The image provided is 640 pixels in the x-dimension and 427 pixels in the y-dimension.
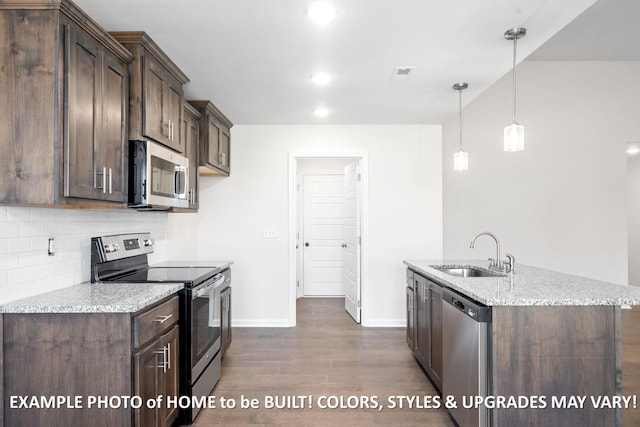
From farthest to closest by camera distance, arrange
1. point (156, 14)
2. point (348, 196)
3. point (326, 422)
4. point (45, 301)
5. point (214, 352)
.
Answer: point (348, 196)
point (214, 352)
point (326, 422)
point (156, 14)
point (45, 301)

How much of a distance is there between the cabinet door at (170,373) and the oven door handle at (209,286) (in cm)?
28

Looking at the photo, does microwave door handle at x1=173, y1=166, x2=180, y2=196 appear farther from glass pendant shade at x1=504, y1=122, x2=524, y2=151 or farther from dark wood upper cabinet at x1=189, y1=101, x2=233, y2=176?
glass pendant shade at x1=504, y1=122, x2=524, y2=151

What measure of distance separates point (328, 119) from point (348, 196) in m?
1.21

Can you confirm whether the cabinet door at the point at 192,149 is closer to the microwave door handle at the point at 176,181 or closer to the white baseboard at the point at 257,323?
the microwave door handle at the point at 176,181

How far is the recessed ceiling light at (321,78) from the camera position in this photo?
286 cm

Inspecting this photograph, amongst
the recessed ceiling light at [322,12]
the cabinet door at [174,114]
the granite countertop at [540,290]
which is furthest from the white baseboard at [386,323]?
the recessed ceiling light at [322,12]

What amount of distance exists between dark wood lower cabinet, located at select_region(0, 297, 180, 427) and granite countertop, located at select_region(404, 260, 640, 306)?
182cm

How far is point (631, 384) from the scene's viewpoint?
9.16 ft

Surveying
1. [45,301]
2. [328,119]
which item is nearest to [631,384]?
[328,119]

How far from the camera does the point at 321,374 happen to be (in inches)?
119

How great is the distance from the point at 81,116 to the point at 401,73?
7.25ft

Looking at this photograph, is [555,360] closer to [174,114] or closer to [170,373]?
[170,373]

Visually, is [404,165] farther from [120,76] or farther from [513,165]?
[120,76]

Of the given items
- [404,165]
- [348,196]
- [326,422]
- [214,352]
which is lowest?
[326,422]
